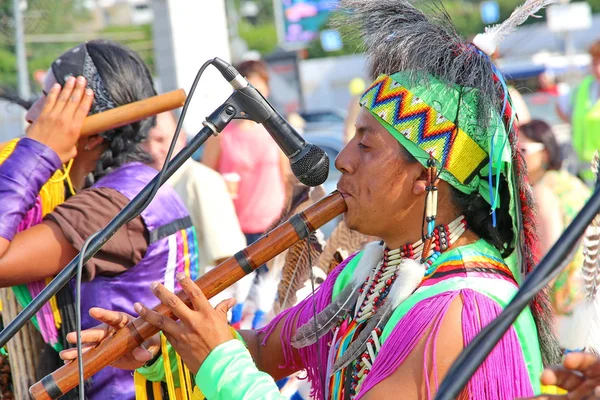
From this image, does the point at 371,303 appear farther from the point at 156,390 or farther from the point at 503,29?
the point at 503,29

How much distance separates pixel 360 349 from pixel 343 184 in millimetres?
391

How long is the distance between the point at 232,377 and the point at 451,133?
0.74 m

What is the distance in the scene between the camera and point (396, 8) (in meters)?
2.12

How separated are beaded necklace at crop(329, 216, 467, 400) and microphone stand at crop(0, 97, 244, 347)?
495mm

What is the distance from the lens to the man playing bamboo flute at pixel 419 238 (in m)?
1.84

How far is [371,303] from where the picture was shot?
209cm

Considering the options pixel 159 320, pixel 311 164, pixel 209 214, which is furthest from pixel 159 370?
pixel 209 214

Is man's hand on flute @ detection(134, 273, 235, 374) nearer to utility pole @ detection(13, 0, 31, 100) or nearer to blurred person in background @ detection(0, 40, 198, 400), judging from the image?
blurred person in background @ detection(0, 40, 198, 400)

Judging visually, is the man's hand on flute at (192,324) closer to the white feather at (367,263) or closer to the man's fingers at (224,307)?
the man's fingers at (224,307)

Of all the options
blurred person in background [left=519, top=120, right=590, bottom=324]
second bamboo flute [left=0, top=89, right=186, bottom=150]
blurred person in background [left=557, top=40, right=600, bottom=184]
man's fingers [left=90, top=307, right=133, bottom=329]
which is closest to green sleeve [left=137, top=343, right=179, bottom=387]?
man's fingers [left=90, top=307, right=133, bottom=329]

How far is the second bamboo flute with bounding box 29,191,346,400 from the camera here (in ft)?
6.35

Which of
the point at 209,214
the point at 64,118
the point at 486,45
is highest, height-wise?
the point at 486,45

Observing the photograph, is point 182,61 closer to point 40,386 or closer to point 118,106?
point 118,106

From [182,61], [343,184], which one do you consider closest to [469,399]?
[343,184]
